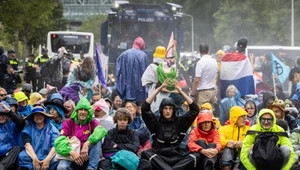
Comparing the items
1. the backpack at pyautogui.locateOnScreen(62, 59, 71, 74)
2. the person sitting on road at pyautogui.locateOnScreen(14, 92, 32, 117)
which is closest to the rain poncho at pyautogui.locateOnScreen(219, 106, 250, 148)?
the person sitting on road at pyautogui.locateOnScreen(14, 92, 32, 117)

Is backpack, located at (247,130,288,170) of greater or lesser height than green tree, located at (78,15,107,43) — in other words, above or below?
below

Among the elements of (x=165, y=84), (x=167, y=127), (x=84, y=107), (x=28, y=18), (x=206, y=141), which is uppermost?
(x=28, y=18)

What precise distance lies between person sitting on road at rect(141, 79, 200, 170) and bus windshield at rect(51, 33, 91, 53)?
1233 inches

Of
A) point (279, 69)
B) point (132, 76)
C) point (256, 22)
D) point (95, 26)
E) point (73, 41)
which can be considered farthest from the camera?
point (95, 26)

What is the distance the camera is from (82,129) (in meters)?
11.7

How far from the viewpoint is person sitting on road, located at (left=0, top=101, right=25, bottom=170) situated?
11594 millimetres

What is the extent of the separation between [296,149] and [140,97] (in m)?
3.75

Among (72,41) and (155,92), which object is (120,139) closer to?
(155,92)

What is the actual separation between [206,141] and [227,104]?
300 cm

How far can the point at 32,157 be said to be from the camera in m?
11.5

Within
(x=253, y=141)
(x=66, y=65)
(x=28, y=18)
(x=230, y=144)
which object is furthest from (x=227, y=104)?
(x=28, y=18)

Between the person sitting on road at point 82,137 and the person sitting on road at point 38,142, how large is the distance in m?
0.25

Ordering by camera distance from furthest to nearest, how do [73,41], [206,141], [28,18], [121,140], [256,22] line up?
[256,22]
[28,18]
[73,41]
[206,141]
[121,140]

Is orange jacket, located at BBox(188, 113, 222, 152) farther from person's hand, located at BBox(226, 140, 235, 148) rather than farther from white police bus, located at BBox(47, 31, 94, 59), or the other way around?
white police bus, located at BBox(47, 31, 94, 59)
